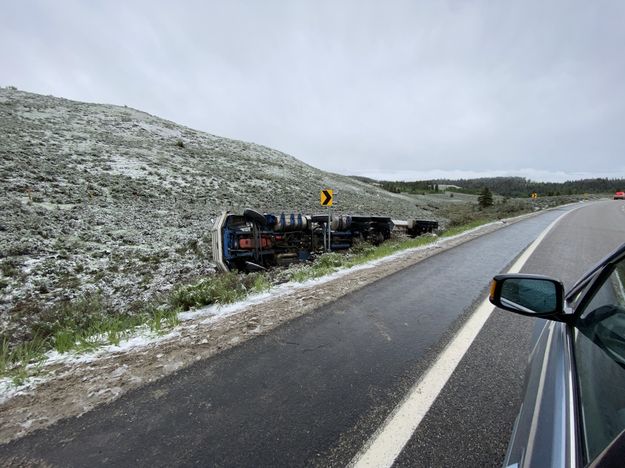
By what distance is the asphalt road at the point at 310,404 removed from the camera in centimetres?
192

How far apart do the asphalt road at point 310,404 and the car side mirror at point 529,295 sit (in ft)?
3.20

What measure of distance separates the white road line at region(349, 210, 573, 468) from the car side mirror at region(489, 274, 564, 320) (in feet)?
3.61

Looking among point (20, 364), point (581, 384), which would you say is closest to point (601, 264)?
point (581, 384)

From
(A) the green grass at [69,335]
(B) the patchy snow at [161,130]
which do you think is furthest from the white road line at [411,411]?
(B) the patchy snow at [161,130]

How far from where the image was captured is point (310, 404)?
2379 millimetres

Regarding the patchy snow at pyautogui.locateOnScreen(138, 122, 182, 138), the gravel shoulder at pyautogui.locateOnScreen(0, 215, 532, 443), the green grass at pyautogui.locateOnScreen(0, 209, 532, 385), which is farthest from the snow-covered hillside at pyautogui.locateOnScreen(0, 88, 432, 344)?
the gravel shoulder at pyautogui.locateOnScreen(0, 215, 532, 443)

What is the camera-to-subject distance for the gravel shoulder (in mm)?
2330

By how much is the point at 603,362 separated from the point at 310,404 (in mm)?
1889

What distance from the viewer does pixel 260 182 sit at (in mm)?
26891

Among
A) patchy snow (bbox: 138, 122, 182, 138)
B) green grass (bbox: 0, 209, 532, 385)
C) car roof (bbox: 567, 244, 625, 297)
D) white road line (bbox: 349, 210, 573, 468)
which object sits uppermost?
patchy snow (bbox: 138, 122, 182, 138)

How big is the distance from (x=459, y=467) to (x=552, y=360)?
0.89 meters

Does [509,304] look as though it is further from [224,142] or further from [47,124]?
[224,142]

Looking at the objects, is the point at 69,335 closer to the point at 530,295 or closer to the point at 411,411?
the point at 411,411

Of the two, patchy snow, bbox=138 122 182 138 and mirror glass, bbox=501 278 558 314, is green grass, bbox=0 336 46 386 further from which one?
patchy snow, bbox=138 122 182 138
